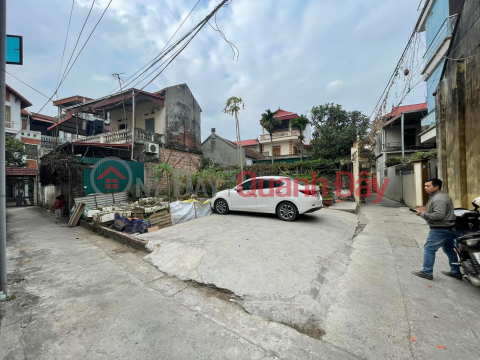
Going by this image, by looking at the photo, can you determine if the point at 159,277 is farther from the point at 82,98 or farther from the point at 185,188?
the point at 82,98

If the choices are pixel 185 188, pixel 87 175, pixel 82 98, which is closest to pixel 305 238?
pixel 185 188

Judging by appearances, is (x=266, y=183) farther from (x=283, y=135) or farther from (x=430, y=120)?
(x=283, y=135)

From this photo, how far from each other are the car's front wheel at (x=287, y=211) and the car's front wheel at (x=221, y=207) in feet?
6.47

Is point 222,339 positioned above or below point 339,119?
below

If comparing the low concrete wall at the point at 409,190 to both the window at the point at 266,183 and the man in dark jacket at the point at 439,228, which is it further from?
the man in dark jacket at the point at 439,228

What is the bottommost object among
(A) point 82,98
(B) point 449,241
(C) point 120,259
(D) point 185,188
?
(C) point 120,259

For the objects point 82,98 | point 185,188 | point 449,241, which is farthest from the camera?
point 82,98

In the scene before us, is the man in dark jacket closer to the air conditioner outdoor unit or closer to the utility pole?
the utility pole

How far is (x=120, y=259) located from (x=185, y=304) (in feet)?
8.06

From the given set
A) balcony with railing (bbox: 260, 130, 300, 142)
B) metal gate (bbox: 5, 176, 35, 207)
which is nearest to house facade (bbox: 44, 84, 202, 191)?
metal gate (bbox: 5, 176, 35, 207)

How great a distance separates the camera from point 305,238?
4.96m

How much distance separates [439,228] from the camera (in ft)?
10.2
